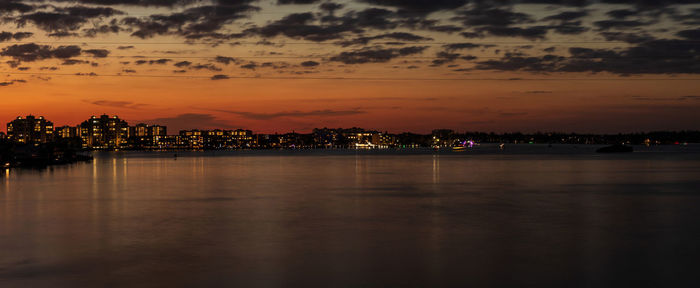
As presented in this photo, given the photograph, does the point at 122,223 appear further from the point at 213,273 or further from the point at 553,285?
the point at 553,285

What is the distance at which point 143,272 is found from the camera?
16.8 m

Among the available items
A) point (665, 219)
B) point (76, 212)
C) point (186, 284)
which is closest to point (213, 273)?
point (186, 284)

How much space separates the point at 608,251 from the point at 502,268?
5.15 metres

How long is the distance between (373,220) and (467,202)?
1165cm

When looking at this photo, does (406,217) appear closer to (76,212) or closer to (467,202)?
(467,202)

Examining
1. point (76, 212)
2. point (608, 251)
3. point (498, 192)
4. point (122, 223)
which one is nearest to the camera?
point (608, 251)

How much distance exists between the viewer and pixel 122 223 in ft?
91.4

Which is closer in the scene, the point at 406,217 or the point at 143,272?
the point at 143,272

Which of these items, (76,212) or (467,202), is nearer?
(76,212)

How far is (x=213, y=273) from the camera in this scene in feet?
54.8

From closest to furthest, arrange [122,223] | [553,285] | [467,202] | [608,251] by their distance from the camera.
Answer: [553,285], [608,251], [122,223], [467,202]

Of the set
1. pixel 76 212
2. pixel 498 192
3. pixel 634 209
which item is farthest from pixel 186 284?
pixel 498 192

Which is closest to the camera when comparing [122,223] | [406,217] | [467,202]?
[122,223]

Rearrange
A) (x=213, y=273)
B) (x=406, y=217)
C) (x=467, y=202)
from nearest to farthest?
(x=213, y=273) < (x=406, y=217) < (x=467, y=202)
